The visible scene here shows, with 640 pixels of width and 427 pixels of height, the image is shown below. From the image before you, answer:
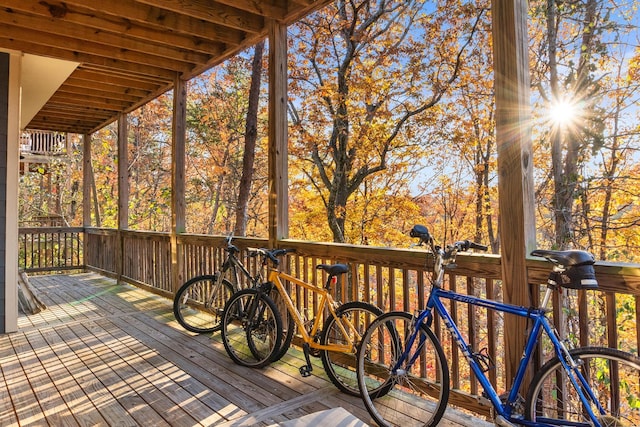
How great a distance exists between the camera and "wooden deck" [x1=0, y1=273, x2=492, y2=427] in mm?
2312

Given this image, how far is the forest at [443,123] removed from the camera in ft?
19.0

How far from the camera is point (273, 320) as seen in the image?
10.1 ft

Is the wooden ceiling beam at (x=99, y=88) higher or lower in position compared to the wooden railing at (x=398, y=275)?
higher

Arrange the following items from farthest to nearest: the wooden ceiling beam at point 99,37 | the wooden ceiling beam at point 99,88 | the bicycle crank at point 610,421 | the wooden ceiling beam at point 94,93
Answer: the wooden ceiling beam at point 94,93, the wooden ceiling beam at point 99,88, the wooden ceiling beam at point 99,37, the bicycle crank at point 610,421

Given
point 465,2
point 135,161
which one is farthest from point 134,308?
point 135,161

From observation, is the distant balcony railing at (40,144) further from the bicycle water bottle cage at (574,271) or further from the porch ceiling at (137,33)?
the bicycle water bottle cage at (574,271)

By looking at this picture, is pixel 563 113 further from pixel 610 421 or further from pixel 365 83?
pixel 610 421

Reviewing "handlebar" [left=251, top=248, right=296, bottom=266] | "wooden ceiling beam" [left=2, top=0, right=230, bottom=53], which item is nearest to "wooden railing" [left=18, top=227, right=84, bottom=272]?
"wooden ceiling beam" [left=2, top=0, right=230, bottom=53]

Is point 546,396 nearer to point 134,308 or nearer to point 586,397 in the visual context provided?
point 586,397

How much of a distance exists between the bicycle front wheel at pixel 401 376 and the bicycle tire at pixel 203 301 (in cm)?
182

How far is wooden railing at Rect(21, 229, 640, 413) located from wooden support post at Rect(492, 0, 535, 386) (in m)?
0.08

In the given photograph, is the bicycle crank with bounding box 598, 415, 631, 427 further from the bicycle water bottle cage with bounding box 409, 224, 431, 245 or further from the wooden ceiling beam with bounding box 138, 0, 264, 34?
the wooden ceiling beam with bounding box 138, 0, 264, 34

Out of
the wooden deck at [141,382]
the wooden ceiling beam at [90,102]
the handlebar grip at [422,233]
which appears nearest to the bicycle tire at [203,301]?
the wooden deck at [141,382]

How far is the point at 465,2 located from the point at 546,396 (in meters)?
7.10
